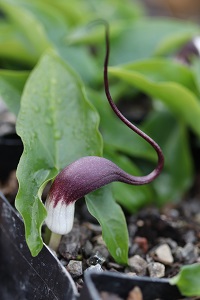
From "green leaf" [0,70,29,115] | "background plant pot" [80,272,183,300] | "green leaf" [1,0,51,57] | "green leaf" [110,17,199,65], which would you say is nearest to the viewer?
"background plant pot" [80,272,183,300]

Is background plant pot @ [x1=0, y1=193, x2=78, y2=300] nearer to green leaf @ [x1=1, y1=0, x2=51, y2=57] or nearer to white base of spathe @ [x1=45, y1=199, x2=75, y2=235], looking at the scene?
white base of spathe @ [x1=45, y1=199, x2=75, y2=235]

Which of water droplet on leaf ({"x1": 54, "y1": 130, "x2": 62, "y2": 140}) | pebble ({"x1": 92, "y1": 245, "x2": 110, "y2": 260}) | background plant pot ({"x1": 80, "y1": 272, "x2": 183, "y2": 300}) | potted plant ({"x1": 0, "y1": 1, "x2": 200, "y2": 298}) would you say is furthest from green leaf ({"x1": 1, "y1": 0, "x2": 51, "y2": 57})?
background plant pot ({"x1": 80, "y1": 272, "x2": 183, "y2": 300})

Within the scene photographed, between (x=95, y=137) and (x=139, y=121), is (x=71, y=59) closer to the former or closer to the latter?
(x=139, y=121)

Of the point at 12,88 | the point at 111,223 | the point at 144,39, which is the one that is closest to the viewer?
the point at 111,223

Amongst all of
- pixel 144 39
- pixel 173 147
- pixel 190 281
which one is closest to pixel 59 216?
pixel 190 281

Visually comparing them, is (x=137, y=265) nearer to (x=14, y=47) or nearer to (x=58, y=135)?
(x=58, y=135)

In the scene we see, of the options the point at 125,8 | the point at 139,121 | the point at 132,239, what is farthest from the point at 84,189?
the point at 125,8
